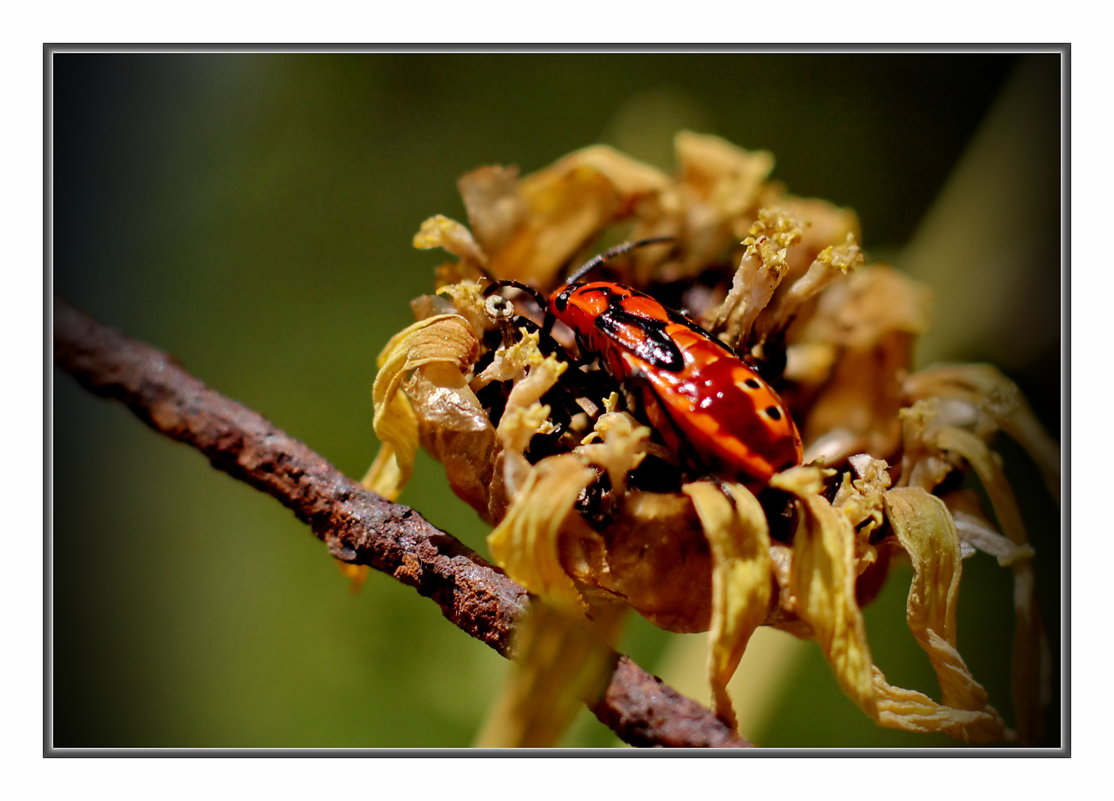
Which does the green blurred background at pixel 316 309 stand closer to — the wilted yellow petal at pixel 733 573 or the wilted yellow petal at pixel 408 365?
the wilted yellow petal at pixel 408 365

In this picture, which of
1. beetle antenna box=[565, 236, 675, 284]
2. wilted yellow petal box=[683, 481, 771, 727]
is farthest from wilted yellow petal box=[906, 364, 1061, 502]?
wilted yellow petal box=[683, 481, 771, 727]

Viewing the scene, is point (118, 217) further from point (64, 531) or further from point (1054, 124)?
point (1054, 124)

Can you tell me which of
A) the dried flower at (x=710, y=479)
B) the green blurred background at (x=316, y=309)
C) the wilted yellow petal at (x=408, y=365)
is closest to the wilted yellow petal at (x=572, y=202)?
the dried flower at (x=710, y=479)

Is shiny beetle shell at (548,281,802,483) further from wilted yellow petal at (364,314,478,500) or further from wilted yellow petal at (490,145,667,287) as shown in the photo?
wilted yellow petal at (490,145,667,287)

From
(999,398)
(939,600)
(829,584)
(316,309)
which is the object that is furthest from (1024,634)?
(316,309)

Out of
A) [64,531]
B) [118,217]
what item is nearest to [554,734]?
[64,531]

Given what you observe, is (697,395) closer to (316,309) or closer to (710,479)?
(710,479)
